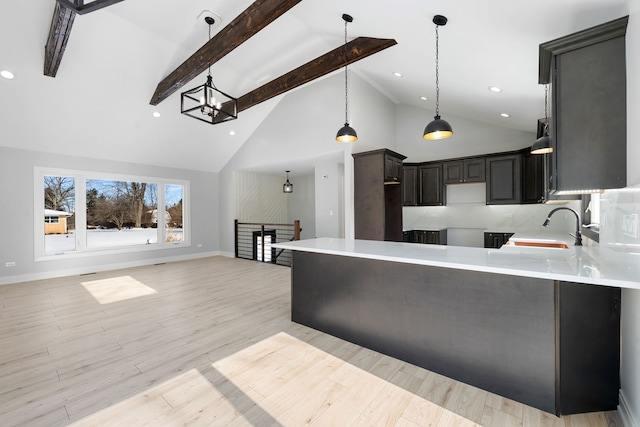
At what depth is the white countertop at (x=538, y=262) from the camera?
1.50m

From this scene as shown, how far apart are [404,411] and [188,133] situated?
717cm

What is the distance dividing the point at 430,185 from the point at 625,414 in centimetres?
518

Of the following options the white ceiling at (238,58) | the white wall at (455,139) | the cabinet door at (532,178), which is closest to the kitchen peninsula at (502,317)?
the white ceiling at (238,58)

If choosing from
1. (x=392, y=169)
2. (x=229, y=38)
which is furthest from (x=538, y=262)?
(x=229, y=38)

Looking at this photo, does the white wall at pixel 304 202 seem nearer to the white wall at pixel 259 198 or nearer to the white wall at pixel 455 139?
the white wall at pixel 259 198

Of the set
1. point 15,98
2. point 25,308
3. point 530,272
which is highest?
point 15,98

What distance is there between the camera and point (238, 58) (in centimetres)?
546

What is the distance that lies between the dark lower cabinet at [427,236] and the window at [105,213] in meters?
6.21

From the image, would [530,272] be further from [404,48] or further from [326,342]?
[404,48]

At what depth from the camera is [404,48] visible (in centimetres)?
379

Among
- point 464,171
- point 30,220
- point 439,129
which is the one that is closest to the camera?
point 439,129

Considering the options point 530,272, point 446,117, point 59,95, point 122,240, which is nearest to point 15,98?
point 59,95

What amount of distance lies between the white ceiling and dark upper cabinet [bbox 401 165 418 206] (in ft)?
4.89

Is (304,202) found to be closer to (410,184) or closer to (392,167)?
(410,184)
